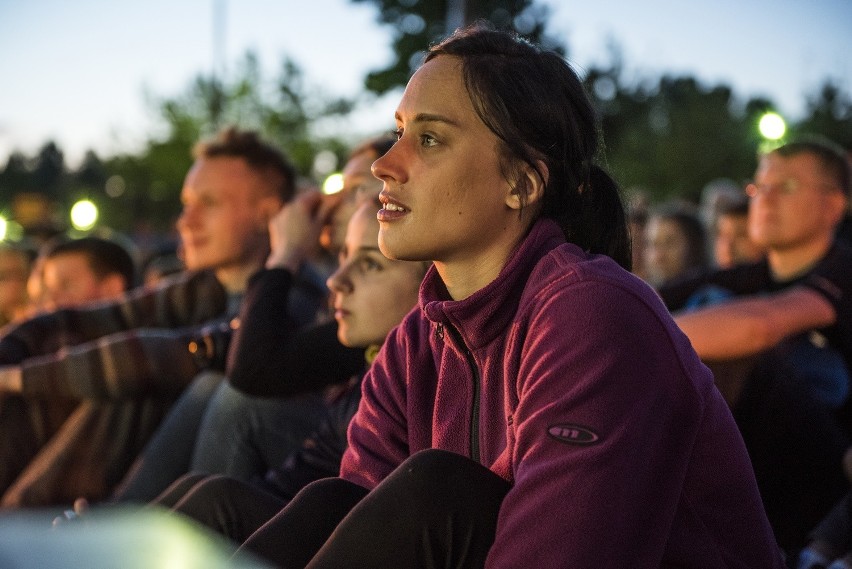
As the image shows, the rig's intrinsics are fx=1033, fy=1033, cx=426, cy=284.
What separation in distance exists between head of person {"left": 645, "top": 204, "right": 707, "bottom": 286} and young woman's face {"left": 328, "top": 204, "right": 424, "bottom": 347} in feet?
14.0

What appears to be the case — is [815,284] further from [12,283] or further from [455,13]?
[12,283]

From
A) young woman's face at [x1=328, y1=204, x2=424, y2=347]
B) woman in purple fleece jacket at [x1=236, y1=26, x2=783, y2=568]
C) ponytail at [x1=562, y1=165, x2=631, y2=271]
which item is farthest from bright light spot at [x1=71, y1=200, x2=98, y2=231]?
ponytail at [x1=562, y1=165, x2=631, y2=271]

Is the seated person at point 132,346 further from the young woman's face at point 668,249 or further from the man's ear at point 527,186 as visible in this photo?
the young woman's face at point 668,249

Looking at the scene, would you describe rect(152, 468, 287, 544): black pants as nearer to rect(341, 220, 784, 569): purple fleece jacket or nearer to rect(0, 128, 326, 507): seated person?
rect(341, 220, 784, 569): purple fleece jacket

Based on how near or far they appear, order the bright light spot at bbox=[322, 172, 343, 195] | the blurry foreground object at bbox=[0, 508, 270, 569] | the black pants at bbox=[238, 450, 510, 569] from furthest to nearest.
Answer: the bright light spot at bbox=[322, 172, 343, 195], the black pants at bbox=[238, 450, 510, 569], the blurry foreground object at bbox=[0, 508, 270, 569]

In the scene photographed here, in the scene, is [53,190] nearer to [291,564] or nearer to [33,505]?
[33,505]

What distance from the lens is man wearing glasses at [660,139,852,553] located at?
342cm

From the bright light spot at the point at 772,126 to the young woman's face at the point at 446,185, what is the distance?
6.15m

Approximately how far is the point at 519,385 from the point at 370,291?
132 centimetres

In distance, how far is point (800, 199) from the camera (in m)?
5.08

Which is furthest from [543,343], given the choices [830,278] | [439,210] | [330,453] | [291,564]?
[830,278]

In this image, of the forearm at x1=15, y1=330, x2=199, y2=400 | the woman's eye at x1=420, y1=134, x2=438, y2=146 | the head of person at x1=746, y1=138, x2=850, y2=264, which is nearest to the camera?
the woman's eye at x1=420, y1=134, x2=438, y2=146

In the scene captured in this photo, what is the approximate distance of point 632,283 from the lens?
2.01m

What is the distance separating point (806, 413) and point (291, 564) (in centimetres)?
199
